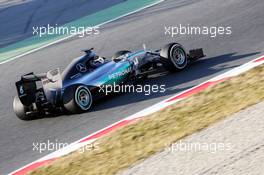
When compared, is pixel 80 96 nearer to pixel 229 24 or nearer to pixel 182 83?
pixel 182 83

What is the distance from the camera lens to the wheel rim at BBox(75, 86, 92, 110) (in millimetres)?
10017

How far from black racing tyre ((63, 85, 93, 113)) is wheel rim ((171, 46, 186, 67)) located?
1776mm

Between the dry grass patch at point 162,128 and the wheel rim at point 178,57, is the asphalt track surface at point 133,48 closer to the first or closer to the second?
the wheel rim at point 178,57

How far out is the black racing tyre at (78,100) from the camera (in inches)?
392

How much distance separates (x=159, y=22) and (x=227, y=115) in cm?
798

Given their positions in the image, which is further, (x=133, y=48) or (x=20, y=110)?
(x=133, y=48)

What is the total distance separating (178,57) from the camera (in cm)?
1127

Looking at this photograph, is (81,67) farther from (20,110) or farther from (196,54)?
(196,54)

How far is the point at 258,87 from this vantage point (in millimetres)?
8977

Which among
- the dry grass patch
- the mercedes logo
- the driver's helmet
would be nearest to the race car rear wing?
the driver's helmet

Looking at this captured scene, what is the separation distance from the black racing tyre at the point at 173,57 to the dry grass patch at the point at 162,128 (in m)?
1.53

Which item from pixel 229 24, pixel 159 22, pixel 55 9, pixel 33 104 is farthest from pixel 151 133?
pixel 55 9

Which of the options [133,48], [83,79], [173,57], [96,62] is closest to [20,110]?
[83,79]

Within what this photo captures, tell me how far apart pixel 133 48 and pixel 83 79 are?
3.66 meters
